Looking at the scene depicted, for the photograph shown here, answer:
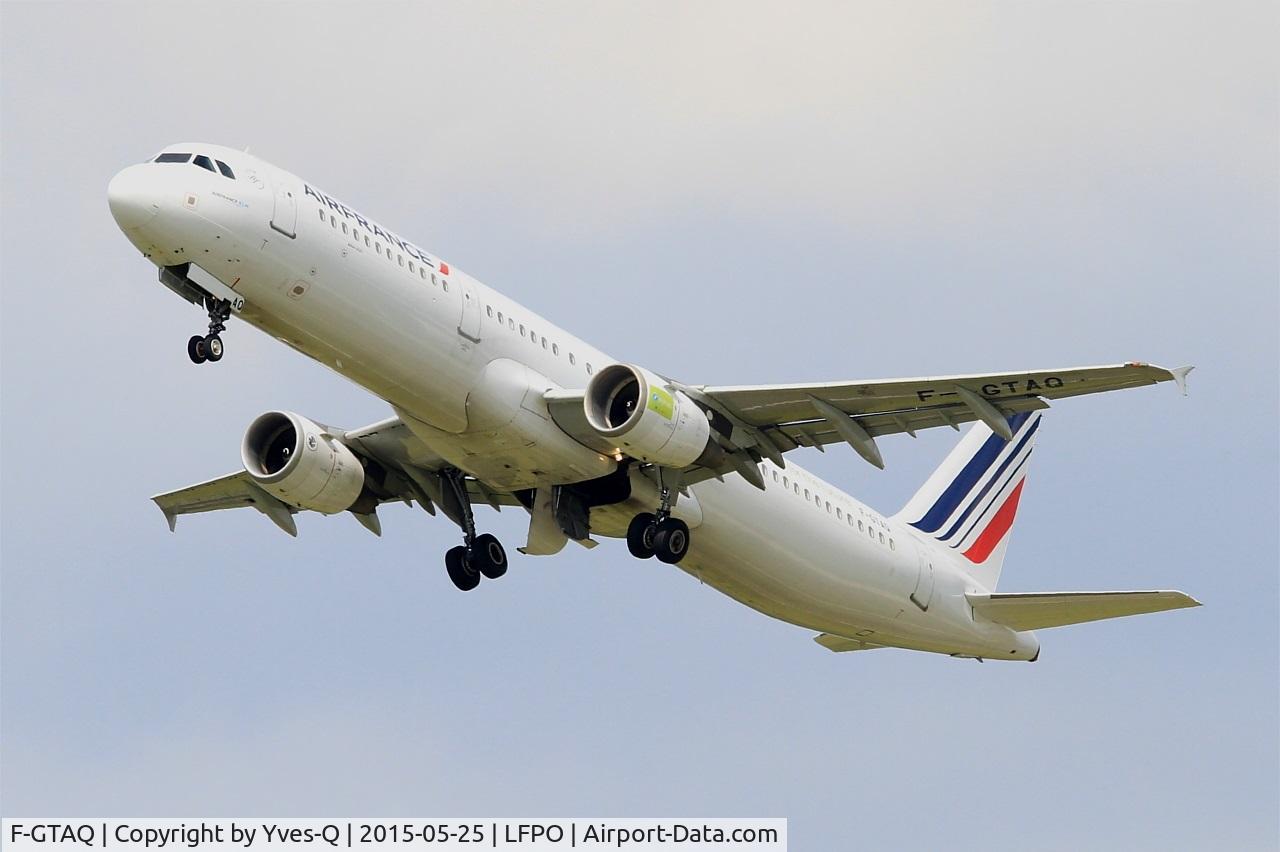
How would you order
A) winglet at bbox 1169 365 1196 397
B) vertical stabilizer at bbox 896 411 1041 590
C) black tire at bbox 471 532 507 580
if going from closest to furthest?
winglet at bbox 1169 365 1196 397 < black tire at bbox 471 532 507 580 < vertical stabilizer at bbox 896 411 1041 590

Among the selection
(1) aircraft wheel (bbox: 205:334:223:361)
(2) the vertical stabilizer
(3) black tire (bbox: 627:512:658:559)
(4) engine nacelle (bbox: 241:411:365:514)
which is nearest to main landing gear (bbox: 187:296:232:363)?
(1) aircraft wheel (bbox: 205:334:223:361)

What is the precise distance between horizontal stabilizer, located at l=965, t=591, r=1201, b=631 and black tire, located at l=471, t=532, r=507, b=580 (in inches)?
402

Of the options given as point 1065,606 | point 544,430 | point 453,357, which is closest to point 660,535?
point 544,430

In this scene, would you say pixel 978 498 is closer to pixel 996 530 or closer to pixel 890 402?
pixel 996 530

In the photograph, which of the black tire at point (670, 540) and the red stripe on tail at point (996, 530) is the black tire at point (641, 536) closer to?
the black tire at point (670, 540)

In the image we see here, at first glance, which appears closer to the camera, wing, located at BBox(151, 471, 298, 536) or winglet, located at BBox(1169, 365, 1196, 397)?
winglet, located at BBox(1169, 365, 1196, 397)

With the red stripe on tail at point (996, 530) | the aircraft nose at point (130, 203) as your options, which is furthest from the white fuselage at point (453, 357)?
the red stripe on tail at point (996, 530)

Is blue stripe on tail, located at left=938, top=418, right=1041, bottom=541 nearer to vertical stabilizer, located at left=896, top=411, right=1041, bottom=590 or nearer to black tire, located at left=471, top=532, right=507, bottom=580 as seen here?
vertical stabilizer, located at left=896, top=411, right=1041, bottom=590

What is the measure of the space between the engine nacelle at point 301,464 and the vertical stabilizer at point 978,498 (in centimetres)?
1302

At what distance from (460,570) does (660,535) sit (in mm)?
4973

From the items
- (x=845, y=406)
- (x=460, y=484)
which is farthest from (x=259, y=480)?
(x=845, y=406)

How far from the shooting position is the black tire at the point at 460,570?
3953cm

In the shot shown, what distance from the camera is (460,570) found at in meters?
39.6

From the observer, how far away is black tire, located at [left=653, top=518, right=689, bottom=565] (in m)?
36.5
